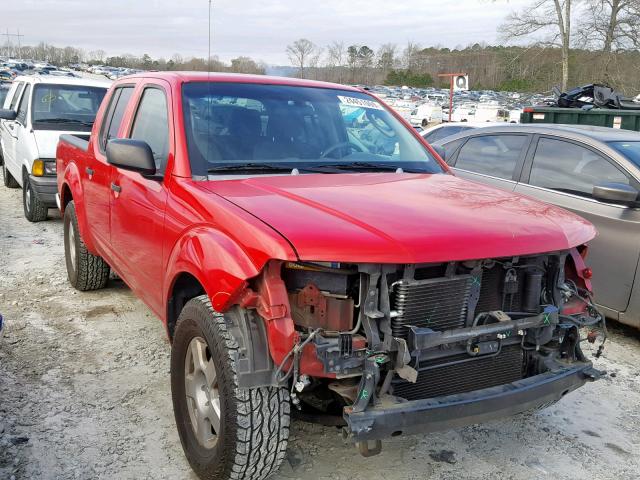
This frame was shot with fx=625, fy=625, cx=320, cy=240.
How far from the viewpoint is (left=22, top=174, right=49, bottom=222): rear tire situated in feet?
27.2

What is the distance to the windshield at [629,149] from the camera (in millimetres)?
5055

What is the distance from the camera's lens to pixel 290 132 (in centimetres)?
380

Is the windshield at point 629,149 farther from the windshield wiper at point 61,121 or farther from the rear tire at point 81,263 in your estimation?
the windshield wiper at point 61,121

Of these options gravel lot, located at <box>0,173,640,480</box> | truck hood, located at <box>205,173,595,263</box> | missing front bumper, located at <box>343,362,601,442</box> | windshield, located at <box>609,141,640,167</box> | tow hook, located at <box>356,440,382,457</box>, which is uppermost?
windshield, located at <box>609,141,640,167</box>

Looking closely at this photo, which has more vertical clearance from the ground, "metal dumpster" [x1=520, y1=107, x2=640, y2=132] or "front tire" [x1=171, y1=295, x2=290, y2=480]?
"metal dumpster" [x1=520, y1=107, x2=640, y2=132]

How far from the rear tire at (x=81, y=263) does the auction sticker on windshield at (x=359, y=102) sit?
8.50ft

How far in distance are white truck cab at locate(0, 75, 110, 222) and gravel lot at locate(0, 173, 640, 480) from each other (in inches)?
144

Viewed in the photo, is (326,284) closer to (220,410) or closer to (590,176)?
(220,410)

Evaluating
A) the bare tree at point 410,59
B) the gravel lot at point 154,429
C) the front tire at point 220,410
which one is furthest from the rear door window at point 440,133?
the bare tree at point 410,59

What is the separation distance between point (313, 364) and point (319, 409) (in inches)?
19.1

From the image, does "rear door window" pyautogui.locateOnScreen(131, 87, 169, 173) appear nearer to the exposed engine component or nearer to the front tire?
the front tire

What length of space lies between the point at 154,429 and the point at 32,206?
5935 mm

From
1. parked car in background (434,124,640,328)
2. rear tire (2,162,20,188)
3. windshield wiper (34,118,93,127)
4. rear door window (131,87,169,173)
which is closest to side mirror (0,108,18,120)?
windshield wiper (34,118,93,127)

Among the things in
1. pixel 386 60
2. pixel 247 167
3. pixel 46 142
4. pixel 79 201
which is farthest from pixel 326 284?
pixel 386 60
